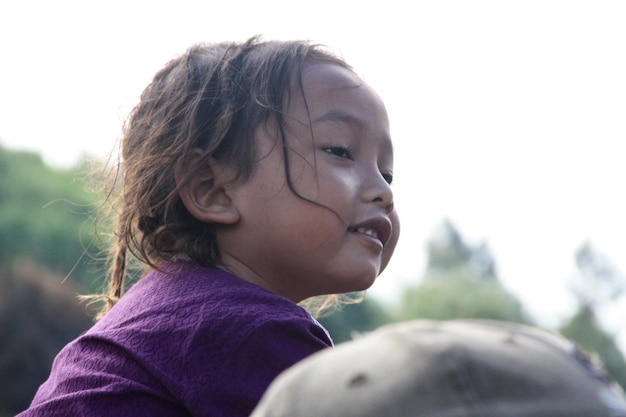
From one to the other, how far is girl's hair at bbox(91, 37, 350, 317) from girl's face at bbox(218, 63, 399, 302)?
0.11 feet

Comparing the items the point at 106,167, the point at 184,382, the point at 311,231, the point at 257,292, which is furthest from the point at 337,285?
the point at 106,167

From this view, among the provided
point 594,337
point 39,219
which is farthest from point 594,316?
point 39,219

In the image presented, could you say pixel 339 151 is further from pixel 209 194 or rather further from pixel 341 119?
pixel 209 194

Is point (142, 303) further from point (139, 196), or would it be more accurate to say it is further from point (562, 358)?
point (562, 358)

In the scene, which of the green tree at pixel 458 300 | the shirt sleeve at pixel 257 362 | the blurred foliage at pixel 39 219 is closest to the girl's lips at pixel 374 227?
the shirt sleeve at pixel 257 362

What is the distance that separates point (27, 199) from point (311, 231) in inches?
682

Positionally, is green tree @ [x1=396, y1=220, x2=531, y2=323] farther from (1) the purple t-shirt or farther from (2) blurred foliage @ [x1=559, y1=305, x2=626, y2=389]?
(1) the purple t-shirt

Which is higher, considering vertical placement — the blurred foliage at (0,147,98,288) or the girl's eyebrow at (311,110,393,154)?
the girl's eyebrow at (311,110,393,154)

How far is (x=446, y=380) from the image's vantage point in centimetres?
89

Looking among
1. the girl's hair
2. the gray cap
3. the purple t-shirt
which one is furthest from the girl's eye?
the gray cap

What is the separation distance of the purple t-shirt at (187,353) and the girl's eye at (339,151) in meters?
0.43

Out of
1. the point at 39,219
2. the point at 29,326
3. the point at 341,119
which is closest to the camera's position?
the point at 341,119

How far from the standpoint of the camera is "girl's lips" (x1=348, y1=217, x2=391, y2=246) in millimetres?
2145

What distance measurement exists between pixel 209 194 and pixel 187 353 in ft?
1.97
